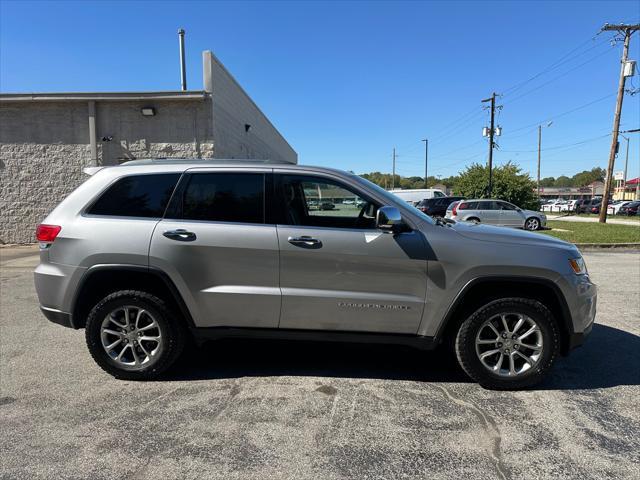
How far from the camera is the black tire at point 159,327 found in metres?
3.64

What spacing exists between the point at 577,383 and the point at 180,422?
10.8 ft

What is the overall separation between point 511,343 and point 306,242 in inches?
73.8

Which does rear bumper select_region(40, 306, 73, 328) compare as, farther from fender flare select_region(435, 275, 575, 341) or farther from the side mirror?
fender flare select_region(435, 275, 575, 341)

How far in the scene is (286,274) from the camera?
3521 mm

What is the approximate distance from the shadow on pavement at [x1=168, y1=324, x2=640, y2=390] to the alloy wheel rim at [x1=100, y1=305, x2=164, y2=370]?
0.33m

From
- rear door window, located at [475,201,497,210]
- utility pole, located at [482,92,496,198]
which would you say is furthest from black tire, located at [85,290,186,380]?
utility pole, located at [482,92,496,198]

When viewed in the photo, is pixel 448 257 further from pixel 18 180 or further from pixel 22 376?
pixel 18 180

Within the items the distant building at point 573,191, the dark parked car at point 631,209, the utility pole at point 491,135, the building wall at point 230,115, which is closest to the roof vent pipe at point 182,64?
the building wall at point 230,115

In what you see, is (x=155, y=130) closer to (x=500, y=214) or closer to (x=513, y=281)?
(x=513, y=281)

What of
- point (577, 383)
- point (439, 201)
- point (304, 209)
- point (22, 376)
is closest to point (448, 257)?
point (304, 209)

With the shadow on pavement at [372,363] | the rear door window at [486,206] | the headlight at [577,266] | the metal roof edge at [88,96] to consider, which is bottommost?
the shadow on pavement at [372,363]

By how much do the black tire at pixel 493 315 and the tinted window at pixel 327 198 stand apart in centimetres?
116

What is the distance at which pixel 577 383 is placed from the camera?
373cm

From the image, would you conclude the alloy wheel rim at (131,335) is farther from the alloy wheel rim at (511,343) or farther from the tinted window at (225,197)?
the alloy wheel rim at (511,343)
